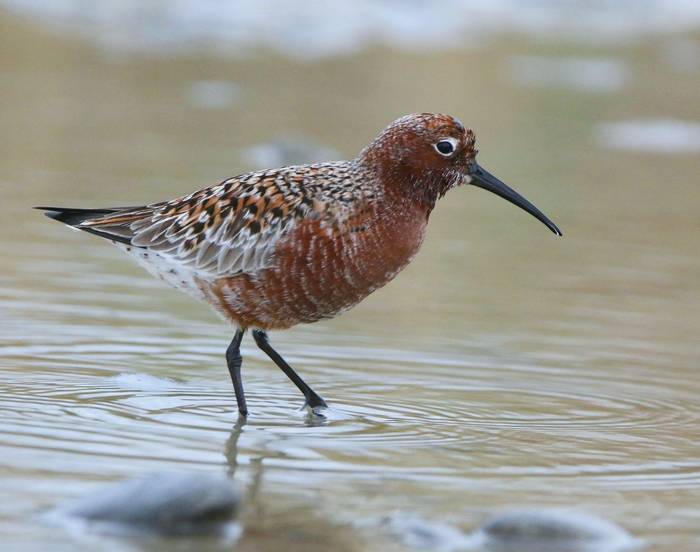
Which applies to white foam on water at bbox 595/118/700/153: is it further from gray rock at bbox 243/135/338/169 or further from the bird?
the bird

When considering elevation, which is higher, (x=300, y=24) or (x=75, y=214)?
(x=300, y=24)

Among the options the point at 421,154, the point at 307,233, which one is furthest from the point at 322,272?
the point at 421,154

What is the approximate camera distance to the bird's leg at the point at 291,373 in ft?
24.1

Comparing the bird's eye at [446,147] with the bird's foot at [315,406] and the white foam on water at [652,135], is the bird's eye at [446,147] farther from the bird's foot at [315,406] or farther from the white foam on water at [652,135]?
the white foam on water at [652,135]

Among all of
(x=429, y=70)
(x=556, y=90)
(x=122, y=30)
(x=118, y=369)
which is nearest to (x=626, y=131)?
(x=556, y=90)

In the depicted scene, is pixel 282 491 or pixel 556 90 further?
pixel 556 90

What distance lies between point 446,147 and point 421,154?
147mm

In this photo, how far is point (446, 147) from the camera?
751 cm

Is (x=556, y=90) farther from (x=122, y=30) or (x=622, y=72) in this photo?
(x=122, y=30)

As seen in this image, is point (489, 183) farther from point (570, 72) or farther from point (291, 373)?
point (570, 72)

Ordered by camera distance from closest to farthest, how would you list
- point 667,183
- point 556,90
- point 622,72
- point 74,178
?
1. point 74,178
2. point 667,183
3. point 556,90
4. point 622,72

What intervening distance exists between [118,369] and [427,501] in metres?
2.73

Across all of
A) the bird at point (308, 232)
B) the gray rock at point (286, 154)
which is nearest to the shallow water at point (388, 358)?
the gray rock at point (286, 154)

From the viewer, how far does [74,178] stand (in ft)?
44.7
